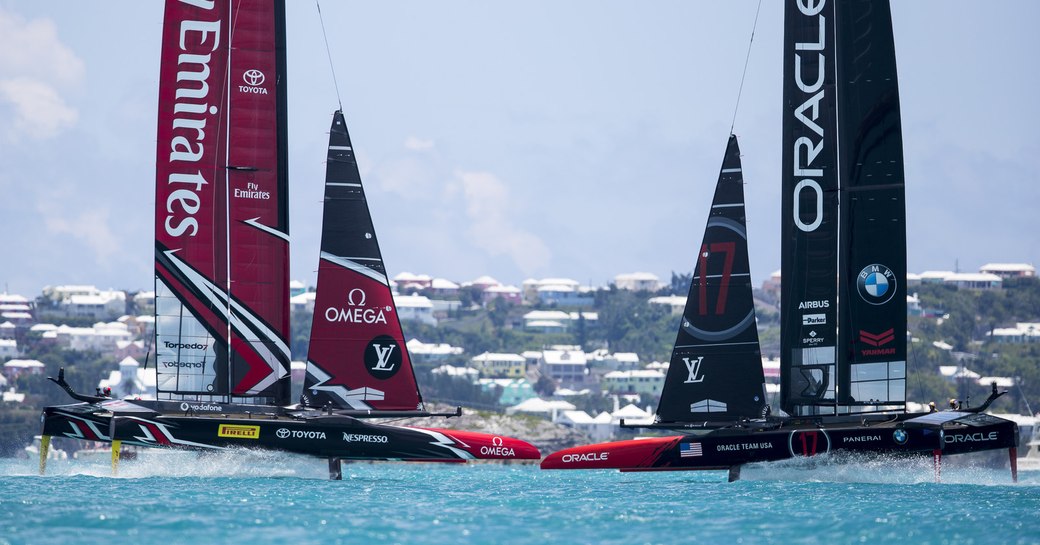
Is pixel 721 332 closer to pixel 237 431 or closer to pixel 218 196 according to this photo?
pixel 237 431

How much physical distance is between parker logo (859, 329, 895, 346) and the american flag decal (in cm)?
376

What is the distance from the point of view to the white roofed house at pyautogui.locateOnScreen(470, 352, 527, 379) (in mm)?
144625

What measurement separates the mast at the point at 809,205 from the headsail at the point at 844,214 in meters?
0.02

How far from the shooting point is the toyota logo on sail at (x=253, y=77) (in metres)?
29.7

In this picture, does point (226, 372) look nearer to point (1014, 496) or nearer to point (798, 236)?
point (798, 236)

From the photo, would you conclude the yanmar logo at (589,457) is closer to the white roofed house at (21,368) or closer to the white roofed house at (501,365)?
the white roofed house at (21,368)

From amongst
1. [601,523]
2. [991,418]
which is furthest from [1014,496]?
[601,523]

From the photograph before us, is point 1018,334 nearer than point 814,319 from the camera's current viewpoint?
No

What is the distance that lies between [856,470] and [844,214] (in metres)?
4.91

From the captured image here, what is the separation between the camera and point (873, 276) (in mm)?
29969

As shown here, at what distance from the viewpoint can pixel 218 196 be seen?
29.7 metres

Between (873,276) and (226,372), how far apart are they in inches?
484

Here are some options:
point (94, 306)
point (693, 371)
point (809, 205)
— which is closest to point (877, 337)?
point (809, 205)

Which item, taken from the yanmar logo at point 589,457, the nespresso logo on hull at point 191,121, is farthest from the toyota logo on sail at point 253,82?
the yanmar logo at point 589,457
